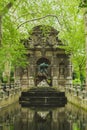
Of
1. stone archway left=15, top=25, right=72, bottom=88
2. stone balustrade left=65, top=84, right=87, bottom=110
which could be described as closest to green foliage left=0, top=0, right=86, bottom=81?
stone archway left=15, top=25, right=72, bottom=88

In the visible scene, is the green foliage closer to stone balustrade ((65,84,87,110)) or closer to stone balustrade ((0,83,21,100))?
stone balustrade ((0,83,21,100))

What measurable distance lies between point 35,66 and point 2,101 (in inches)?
567

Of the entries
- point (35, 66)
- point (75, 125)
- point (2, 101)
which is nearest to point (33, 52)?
point (35, 66)

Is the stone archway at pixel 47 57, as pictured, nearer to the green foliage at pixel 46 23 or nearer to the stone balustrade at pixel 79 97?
the green foliage at pixel 46 23

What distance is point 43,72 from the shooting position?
38188 millimetres

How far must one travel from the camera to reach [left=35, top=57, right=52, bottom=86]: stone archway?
37.8 metres

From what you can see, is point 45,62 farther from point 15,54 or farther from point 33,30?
point 15,54

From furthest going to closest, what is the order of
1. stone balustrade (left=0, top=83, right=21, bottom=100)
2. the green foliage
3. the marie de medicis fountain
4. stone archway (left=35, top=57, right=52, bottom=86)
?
stone archway (left=35, top=57, right=52, bottom=86) → the marie de medicis fountain → the green foliage → stone balustrade (left=0, top=83, right=21, bottom=100)

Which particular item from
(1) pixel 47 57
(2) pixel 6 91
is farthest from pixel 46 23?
(2) pixel 6 91

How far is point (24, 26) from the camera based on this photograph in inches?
1428

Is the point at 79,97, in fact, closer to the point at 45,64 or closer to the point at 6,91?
the point at 6,91

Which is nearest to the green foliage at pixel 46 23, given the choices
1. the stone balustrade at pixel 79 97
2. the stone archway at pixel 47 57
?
the stone archway at pixel 47 57

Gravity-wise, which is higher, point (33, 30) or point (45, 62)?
point (33, 30)

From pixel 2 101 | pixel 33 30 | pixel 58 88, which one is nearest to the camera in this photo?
pixel 2 101
